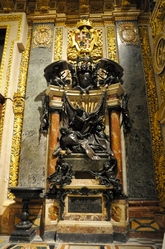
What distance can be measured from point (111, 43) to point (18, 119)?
12.5 ft

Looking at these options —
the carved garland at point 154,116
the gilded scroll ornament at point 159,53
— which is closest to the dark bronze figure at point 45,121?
the carved garland at point 154,116

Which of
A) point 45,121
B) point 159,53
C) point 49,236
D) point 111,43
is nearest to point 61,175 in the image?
point 49,236

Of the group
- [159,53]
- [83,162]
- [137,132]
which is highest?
[159,53]

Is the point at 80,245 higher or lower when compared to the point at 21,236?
lower

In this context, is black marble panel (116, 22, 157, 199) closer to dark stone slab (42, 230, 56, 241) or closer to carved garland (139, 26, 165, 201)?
carved garland (139, 26, 165, 201)

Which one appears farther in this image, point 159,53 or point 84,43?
point 84,43

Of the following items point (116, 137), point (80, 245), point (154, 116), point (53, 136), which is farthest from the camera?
point (154, 116)

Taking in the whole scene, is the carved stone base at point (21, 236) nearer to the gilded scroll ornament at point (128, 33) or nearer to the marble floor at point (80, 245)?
the marble floor at point (80, 245)

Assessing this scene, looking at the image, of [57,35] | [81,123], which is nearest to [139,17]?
[57,35]

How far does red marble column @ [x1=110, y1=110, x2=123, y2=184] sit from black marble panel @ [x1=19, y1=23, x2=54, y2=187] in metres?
1.85

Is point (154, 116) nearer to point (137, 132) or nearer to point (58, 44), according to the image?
point (137, 132)

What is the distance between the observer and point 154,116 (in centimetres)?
563

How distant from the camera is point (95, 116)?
17.7 ft

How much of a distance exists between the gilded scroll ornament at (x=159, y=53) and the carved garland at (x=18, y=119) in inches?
153
